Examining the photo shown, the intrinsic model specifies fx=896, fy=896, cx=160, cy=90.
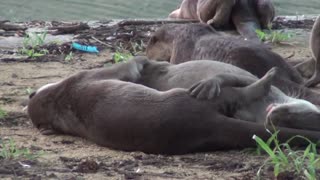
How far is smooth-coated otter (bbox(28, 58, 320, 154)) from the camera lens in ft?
15.7

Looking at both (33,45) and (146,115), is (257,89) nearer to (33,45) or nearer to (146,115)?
(146,115)

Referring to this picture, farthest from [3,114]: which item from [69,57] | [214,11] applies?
[214,11]

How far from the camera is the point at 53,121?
5.58 meters

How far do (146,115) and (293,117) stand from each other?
82cm

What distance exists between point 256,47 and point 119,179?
2534 mm

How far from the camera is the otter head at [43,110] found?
18.3 feet

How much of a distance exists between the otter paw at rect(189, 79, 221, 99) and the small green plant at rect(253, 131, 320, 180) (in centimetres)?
50

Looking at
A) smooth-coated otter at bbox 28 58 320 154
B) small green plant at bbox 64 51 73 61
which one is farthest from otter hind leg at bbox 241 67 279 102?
small green plant at bbox 64 51 73 61

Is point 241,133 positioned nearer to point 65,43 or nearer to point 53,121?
point 53,121

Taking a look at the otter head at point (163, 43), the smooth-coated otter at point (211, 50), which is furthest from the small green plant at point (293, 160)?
the otter head at point (163, 43)

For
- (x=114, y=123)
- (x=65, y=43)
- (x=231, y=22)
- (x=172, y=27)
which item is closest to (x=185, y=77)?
(x=114, y=123)

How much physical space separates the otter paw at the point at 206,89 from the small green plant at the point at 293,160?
1.65ft

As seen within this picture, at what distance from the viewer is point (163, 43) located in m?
7.59

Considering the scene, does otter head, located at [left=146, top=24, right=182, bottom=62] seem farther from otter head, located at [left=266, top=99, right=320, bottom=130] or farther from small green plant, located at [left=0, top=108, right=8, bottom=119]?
otter head, located at [left=266, top=99, right=320, bottom=130]
